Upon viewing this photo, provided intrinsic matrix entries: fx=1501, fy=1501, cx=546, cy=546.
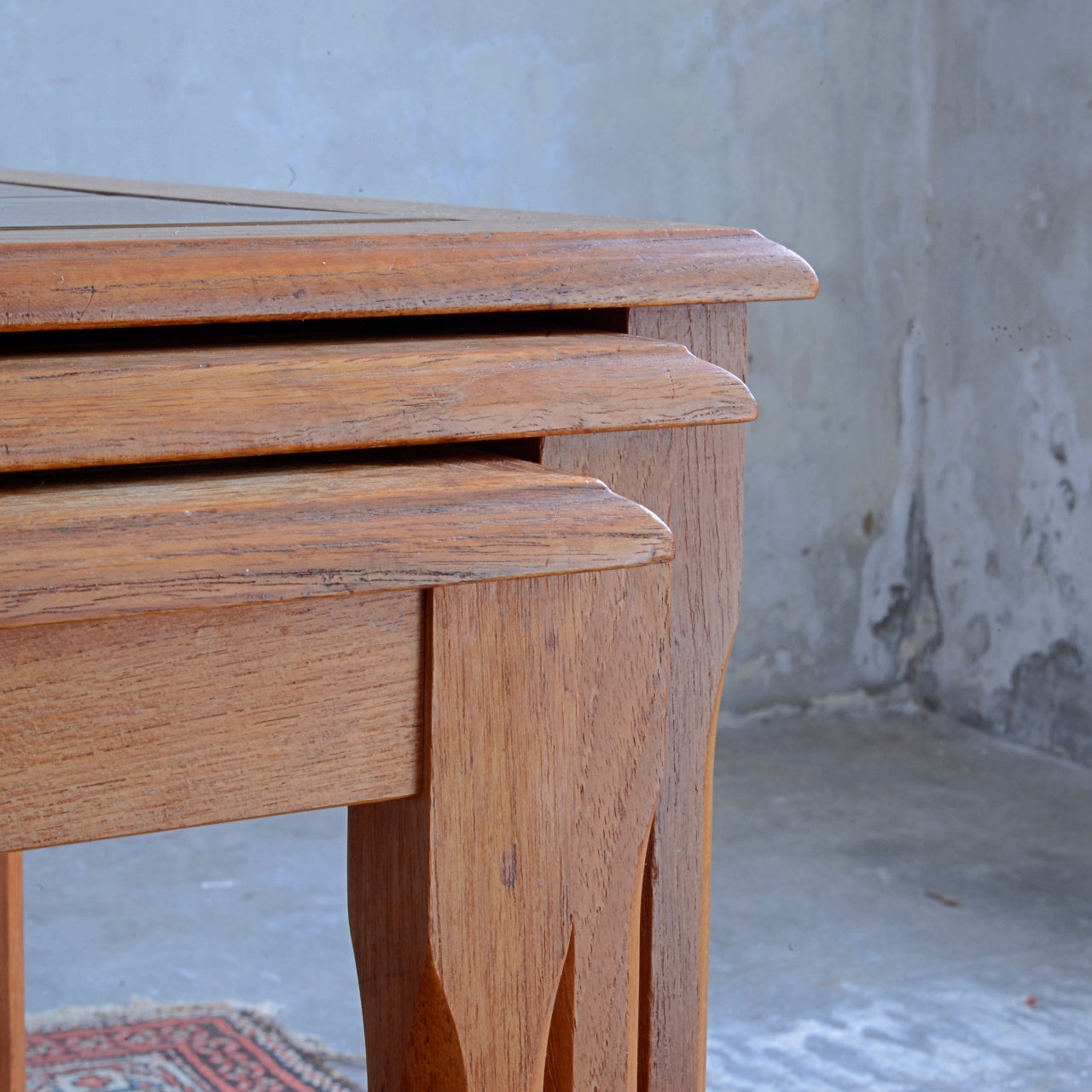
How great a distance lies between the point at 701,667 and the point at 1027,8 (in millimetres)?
3115

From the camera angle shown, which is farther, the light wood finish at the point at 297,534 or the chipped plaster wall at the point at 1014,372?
the chipped plaster wall at the point at 1014,372

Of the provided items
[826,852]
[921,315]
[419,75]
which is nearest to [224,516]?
[826,852]

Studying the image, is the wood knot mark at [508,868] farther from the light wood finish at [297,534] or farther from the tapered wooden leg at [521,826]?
the light wood finish at [297,534]

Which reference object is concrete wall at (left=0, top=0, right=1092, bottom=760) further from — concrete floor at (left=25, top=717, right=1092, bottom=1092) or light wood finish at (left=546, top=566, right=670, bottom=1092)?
light wood finish at (left=546, top=566, right=670, bottom=1092)

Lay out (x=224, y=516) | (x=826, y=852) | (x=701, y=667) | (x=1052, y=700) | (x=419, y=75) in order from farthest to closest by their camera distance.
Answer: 1. (x=1052, y=700)
2. (x=419, y=75)
3. (x=826, y=852)
4. (x=701, y=667)
5. (x=224, y=516)

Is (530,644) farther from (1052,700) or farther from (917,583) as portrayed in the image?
(917,583)

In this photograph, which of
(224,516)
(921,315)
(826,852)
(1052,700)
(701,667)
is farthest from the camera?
(921,315)

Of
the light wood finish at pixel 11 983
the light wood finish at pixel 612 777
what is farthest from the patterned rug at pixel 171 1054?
the light wood finish at pixel 612 777

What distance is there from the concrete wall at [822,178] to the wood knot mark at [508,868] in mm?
2656

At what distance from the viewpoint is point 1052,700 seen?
11.1 ft

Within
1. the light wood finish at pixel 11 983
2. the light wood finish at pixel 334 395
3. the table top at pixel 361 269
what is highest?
the table top at pixel 361 269

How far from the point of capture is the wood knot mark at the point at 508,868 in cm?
52

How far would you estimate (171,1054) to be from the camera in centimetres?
204

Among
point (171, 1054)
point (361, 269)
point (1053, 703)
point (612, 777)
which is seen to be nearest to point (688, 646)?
point (612, 777)
